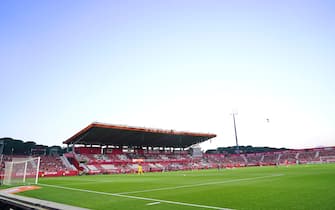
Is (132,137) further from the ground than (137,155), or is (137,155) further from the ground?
(132,137)

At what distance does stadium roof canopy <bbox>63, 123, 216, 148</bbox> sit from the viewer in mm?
53750

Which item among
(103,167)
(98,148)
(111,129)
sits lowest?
(103,167)

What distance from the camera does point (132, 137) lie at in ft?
207

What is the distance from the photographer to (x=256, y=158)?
80.1 meters

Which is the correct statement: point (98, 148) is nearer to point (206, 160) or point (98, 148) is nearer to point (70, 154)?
point (70, 154)

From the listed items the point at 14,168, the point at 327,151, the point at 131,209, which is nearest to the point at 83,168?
the point at 14,168

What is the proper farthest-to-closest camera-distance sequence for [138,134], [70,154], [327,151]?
[327,151] < [138,134] < [70,154]

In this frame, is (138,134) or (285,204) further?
(138,134)

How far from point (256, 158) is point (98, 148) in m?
51.7

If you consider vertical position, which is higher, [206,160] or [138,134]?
[138,134]

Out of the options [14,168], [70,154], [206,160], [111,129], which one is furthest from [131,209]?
[206,160]

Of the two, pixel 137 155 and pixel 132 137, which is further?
pixel 137 155

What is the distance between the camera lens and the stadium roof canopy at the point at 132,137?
5375 cm

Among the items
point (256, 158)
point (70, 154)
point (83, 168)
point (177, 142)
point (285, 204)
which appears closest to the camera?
point (285, 204)
